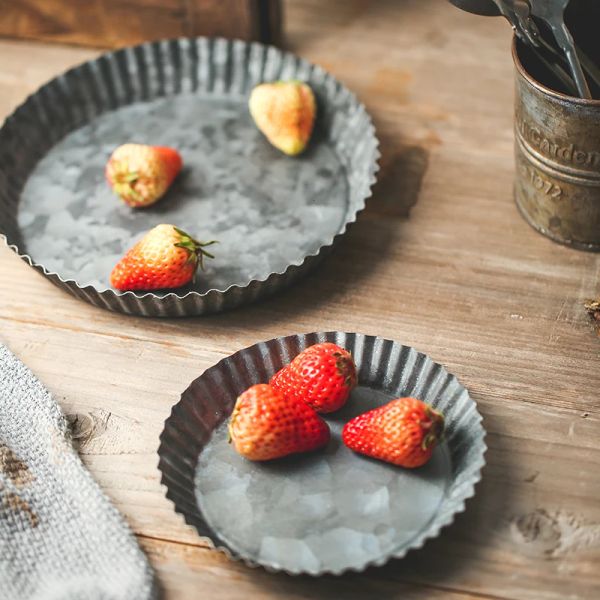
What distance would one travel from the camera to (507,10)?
864 millimetres

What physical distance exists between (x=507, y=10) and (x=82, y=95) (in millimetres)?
564

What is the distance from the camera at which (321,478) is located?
78 centimetres

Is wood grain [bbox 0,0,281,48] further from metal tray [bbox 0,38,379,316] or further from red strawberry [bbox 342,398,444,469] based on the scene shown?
red strawberry [bbox 342,398,444,469]

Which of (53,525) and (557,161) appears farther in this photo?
(557,161)

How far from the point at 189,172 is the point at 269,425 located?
44 cm

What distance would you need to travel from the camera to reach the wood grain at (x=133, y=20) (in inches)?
48.7

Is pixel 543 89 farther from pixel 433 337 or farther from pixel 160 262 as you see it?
pixel 160 262

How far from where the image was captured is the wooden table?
0.75m

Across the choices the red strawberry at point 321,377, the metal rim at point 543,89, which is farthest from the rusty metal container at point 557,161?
the red strawberry at point 321,377

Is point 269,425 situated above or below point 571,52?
below

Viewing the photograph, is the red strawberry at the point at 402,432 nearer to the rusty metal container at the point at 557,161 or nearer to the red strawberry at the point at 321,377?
the red strawberry at the point at 321,377

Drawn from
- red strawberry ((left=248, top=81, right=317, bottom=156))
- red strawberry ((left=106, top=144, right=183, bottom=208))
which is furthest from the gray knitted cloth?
red strawberry ((left=248, top=81, right=317, bottom=156))

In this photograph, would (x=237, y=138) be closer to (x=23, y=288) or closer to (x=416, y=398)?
(x=23, y=288)

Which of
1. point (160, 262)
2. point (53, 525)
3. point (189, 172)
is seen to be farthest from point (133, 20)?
point (53, 525)
